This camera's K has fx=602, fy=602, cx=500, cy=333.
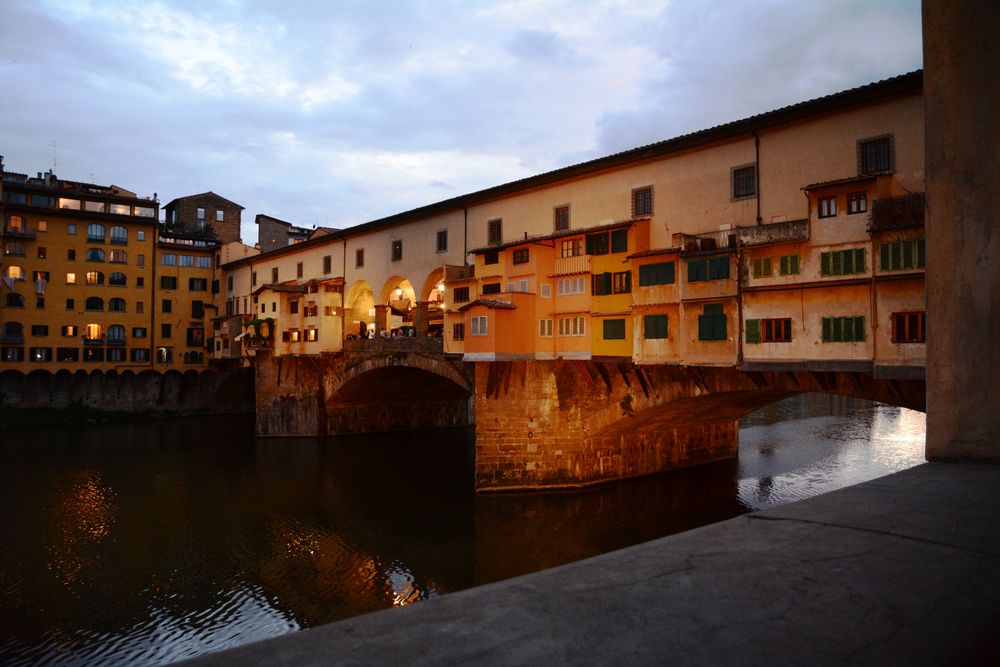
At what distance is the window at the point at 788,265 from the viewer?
18375 mm

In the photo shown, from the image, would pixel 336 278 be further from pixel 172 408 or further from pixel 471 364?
pixel 172 408

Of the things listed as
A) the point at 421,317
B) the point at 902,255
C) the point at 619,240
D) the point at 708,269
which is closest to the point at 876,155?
the point at 902,255

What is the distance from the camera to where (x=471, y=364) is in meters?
32.4

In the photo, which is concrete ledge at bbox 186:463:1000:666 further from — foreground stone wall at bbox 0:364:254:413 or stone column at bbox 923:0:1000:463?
foreground stone wall at bbox 0:364:254:413

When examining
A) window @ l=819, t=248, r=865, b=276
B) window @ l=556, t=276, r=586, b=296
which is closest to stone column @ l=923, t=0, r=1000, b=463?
window @ l=819, t=248, r=865, b=276

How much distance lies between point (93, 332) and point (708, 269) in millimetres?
53307

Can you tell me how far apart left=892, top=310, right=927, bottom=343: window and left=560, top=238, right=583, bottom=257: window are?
1157 cm

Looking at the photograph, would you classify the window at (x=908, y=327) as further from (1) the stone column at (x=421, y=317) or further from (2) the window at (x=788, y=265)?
(1) the stone column at (x=421, y=317)

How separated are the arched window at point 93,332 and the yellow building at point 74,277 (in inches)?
3.0

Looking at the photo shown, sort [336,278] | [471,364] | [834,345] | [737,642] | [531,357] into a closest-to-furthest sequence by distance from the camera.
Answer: [737,642] < [834,345] < [531,357] < [471,364] < [336,278]

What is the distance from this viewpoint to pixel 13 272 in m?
48.9

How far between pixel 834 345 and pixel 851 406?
167ft

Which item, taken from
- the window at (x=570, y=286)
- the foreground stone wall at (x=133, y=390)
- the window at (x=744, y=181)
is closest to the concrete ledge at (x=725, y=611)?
the window at (x=744, y=181)

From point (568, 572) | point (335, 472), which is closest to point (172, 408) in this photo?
point (335, 472)
